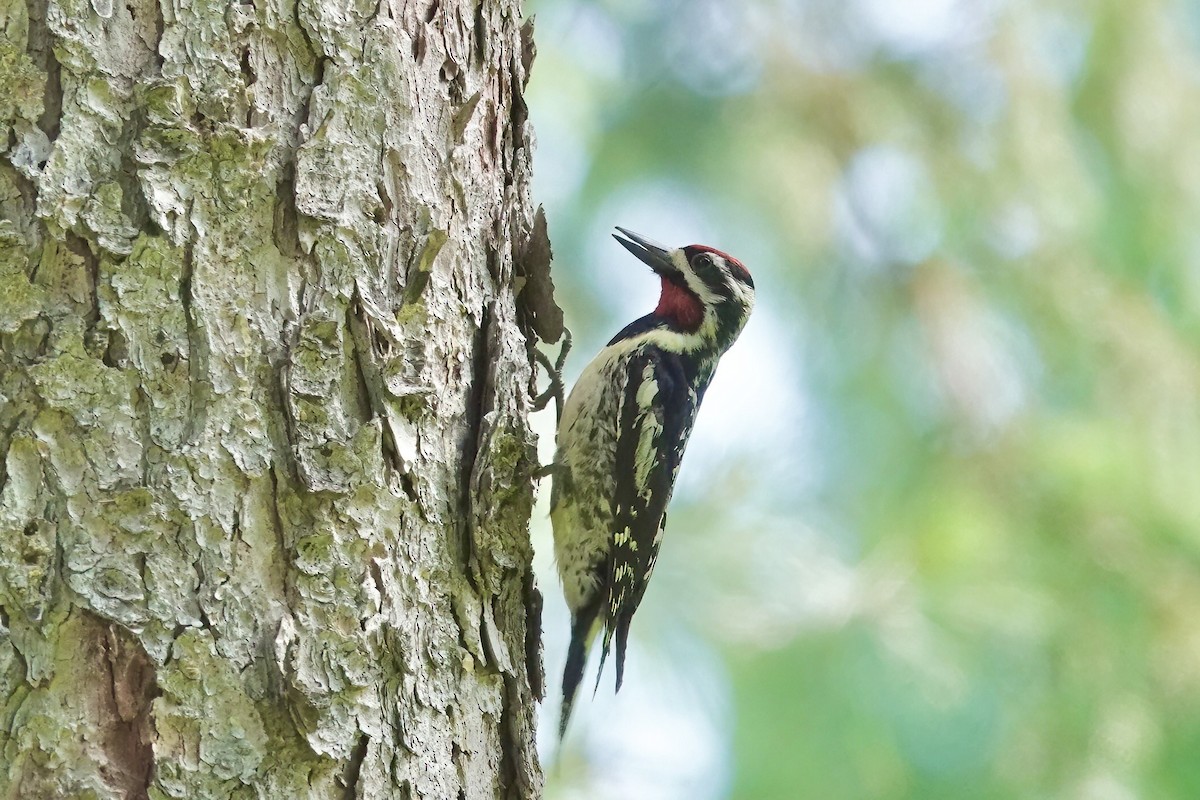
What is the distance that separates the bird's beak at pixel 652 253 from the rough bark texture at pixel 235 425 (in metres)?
1.45

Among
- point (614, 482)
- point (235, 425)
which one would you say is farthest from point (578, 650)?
point (235, 425)

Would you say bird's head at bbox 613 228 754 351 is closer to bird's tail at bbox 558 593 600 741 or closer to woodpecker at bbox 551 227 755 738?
woodpecker at bbox 551 227 755 738

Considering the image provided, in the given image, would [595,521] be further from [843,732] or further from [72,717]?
[72,717]

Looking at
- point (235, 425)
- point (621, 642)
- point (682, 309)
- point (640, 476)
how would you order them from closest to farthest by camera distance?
1. point (235, 425)
2. point (621, 642)
3. point (640, 476)
4. point (682, 309)

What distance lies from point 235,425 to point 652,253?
1934mm

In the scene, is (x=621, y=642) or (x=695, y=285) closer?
(x=621, y=642)

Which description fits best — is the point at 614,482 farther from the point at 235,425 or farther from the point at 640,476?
the point at 235,425

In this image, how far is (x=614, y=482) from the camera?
3.00 metres

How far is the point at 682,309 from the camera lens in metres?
3.38

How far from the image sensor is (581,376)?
3.17m

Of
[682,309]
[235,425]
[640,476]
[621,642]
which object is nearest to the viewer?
[235,425]

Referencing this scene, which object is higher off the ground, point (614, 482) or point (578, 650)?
point (614, 482)

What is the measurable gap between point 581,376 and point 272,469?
1.55m

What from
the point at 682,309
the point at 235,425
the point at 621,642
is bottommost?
the point at 235,425
